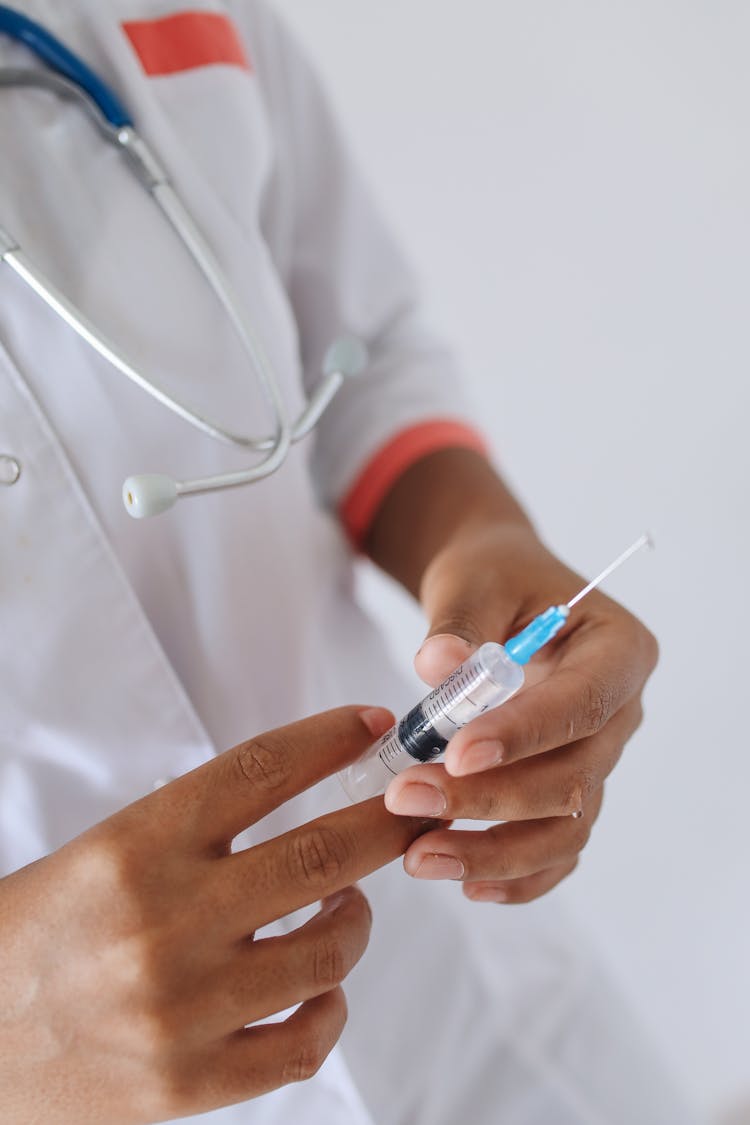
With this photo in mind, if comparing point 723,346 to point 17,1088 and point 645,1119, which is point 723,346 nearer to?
point 645,1119

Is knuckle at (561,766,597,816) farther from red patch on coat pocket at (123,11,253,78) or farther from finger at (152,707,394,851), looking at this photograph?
Answer: red patch on coat pocket at (123,11,253,78)

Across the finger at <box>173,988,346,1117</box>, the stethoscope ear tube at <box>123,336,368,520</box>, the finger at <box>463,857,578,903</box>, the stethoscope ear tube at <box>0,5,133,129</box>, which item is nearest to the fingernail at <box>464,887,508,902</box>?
the finger at <box>463,857,578,903</box>

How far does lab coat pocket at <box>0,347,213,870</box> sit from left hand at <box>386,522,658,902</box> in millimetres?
163

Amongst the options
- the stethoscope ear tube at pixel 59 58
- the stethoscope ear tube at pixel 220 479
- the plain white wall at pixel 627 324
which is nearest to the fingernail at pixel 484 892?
the stethoscope ear tube at pixel 220 479

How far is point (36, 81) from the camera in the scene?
0.57 metres

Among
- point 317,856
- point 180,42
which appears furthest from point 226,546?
point 180,42

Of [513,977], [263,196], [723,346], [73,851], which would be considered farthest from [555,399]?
[73,851]

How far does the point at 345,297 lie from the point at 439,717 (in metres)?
0.42

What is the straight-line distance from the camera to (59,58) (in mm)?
574

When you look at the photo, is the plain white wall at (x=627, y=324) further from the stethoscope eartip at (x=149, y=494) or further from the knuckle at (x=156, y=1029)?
the knuckle at (x=156, y=1029)

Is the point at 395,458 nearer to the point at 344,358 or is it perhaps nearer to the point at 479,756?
the point at 344,358

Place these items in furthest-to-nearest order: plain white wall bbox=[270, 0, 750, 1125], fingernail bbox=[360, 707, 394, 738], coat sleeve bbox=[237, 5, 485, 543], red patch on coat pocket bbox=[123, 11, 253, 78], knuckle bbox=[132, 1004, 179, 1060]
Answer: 1. plain white wall bbox=[270, 0, 750, 1125]
2. coat sleeve bbox=[237, 5, 485, 543]
3. red patch on coat pocket bbox=[123, 11, 253, 78]
4. fingernail bbox=[360, 707, 394, 738]
5. knuckle bbox=[132, 1004, 179, 1060]

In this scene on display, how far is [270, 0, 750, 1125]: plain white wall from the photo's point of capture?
1.03 metres

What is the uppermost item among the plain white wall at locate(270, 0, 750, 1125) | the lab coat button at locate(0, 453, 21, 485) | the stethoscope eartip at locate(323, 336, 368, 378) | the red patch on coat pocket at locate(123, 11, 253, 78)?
the red patch on coat pocket at locate(123, 11, 253, 78)
